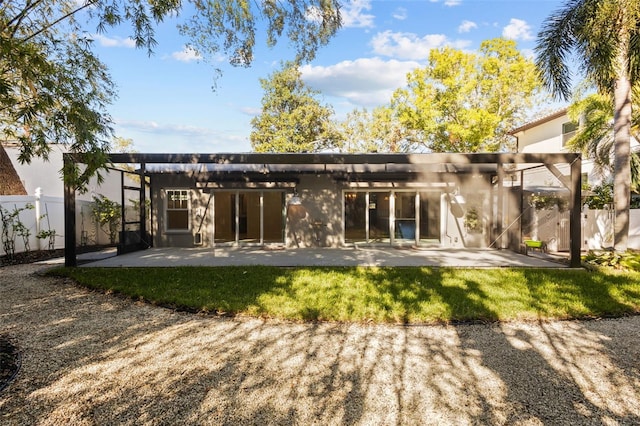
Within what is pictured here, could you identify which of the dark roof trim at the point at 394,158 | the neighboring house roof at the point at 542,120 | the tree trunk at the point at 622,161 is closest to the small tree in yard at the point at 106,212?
the dark roof trim at the point at 394,158

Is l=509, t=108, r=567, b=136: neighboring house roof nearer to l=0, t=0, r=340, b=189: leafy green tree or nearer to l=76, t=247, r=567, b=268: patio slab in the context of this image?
l=76, t=247, r=567, b=268: patio slab

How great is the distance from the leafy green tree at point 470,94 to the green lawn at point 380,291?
15.3 metres

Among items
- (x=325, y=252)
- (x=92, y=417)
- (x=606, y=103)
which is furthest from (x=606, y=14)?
(x=92, y=417)

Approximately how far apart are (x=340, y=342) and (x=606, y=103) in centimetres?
1324

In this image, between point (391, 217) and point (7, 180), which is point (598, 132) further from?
point (7, 180)

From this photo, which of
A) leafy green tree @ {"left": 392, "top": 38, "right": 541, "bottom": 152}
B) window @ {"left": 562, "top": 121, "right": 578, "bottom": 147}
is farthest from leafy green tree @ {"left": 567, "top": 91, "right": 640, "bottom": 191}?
leafy green tree @ {"left": 392, "top": 38, "right": 541, "bottom": 152}

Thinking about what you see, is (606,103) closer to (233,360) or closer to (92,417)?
(233,360)

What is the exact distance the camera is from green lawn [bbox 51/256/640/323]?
15.9 feet

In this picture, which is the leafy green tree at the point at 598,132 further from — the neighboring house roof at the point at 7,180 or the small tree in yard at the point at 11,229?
the neighboring house roof at the point at 7,180

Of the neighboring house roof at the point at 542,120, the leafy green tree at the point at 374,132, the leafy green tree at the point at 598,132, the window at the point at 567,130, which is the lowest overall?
the leafy green tree at the point at 598,132

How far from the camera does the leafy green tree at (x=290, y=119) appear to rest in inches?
1028

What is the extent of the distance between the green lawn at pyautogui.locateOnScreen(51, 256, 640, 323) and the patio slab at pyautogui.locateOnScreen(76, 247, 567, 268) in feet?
2.38

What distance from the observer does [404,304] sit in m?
5.14

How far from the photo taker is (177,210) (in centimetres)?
1199
